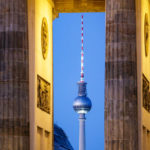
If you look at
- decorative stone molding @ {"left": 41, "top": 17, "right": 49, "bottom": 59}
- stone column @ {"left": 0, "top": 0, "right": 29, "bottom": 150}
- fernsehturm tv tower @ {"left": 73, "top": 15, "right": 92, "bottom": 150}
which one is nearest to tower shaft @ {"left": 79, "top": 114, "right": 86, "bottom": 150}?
fernsehturm tv tower @ {"left": 73, "top": 15, "right": 92, "bottom": 150}

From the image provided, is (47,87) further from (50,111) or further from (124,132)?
(124,132)

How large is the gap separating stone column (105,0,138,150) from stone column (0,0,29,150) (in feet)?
12.7

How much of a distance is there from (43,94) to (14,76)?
17.0 feet

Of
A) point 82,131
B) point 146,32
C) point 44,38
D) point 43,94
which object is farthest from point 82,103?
point 43,94

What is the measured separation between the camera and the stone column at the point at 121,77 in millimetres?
48812

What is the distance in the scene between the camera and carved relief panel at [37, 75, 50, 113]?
53031mm

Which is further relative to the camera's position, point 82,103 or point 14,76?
point 82,103

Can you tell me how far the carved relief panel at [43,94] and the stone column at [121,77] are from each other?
4871mm

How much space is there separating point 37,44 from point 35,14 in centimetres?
151

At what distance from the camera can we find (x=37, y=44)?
172 feet

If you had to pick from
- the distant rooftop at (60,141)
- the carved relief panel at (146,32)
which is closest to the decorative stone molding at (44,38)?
the carved relief panel at (146,32)

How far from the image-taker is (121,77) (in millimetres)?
49250

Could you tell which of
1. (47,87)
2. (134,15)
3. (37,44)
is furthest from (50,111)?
(134,15)

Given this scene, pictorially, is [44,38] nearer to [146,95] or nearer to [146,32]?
[146,32]
